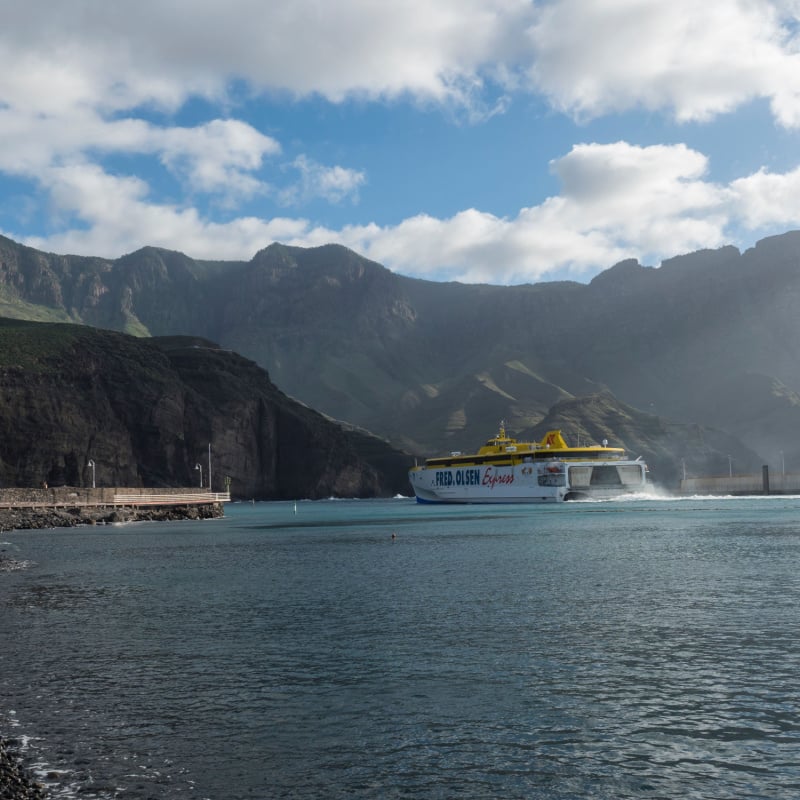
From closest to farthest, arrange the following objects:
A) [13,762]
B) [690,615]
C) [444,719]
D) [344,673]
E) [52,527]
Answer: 1. [13,762]
2. [444,719]
3. [344,673]
4. [690,615]
5. [52,527]

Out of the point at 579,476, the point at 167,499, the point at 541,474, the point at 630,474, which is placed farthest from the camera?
the point at 630,474

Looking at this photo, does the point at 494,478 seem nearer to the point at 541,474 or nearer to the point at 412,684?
the point at 541,474

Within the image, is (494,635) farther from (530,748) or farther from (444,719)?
(530,748)

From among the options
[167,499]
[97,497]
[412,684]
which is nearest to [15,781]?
[412,684]

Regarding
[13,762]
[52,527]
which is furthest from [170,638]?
[52,527]

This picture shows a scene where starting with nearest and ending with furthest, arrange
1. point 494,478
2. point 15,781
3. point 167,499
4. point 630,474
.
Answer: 1. point 15,781
2. point 167,499
3. point 494,478
4. point 630,474

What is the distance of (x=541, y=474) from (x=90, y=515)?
286 ft

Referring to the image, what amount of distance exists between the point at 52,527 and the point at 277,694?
9806 cm

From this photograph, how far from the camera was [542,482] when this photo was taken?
171625mm

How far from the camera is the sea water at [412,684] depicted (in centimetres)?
1479

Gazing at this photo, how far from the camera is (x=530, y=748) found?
52.3 feet

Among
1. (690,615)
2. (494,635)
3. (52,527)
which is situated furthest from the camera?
(52,527)

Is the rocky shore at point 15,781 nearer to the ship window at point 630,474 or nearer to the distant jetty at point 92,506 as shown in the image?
the distant jetty at point 92,506

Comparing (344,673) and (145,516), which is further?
(145,516)
